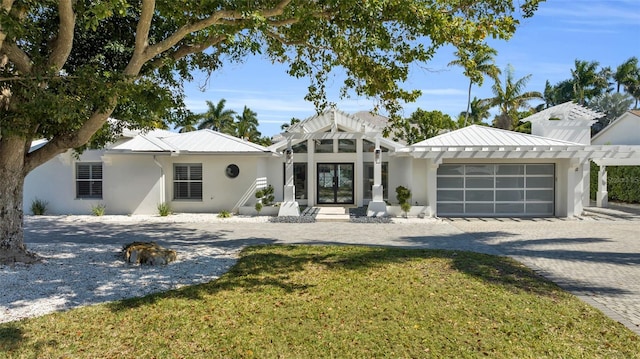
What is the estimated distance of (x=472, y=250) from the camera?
36.8 feet

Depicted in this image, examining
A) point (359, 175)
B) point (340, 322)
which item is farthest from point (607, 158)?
point (340, 322)

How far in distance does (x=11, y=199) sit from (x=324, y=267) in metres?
6.63

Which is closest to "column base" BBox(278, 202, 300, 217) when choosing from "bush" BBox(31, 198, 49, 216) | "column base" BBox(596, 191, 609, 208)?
"bush" BBox(31, 198, 49, 216)

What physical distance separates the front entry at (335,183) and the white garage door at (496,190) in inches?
192

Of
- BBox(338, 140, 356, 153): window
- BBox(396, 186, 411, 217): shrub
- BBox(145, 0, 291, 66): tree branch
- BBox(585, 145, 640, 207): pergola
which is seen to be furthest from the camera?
BBox(338, 140, 356, 153): window

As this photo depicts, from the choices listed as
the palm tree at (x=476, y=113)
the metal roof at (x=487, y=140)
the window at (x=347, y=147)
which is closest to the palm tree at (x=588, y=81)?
the palm tree at (x=476, y=113)

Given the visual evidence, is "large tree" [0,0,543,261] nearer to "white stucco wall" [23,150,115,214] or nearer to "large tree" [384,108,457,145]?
"white stucco wall" [23,150,115,214]

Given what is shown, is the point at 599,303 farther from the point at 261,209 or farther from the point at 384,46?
the point at 261,209

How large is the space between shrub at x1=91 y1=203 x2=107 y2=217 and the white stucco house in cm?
17

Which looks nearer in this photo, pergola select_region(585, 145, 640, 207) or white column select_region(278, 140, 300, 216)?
pergola select_region(585, 145, 640, 207)

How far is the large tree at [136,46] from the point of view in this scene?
7.39m

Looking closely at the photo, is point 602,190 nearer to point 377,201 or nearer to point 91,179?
point 377,201

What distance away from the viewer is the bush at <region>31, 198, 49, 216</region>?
19.0 metres

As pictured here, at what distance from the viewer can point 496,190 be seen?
19562 millimetres
